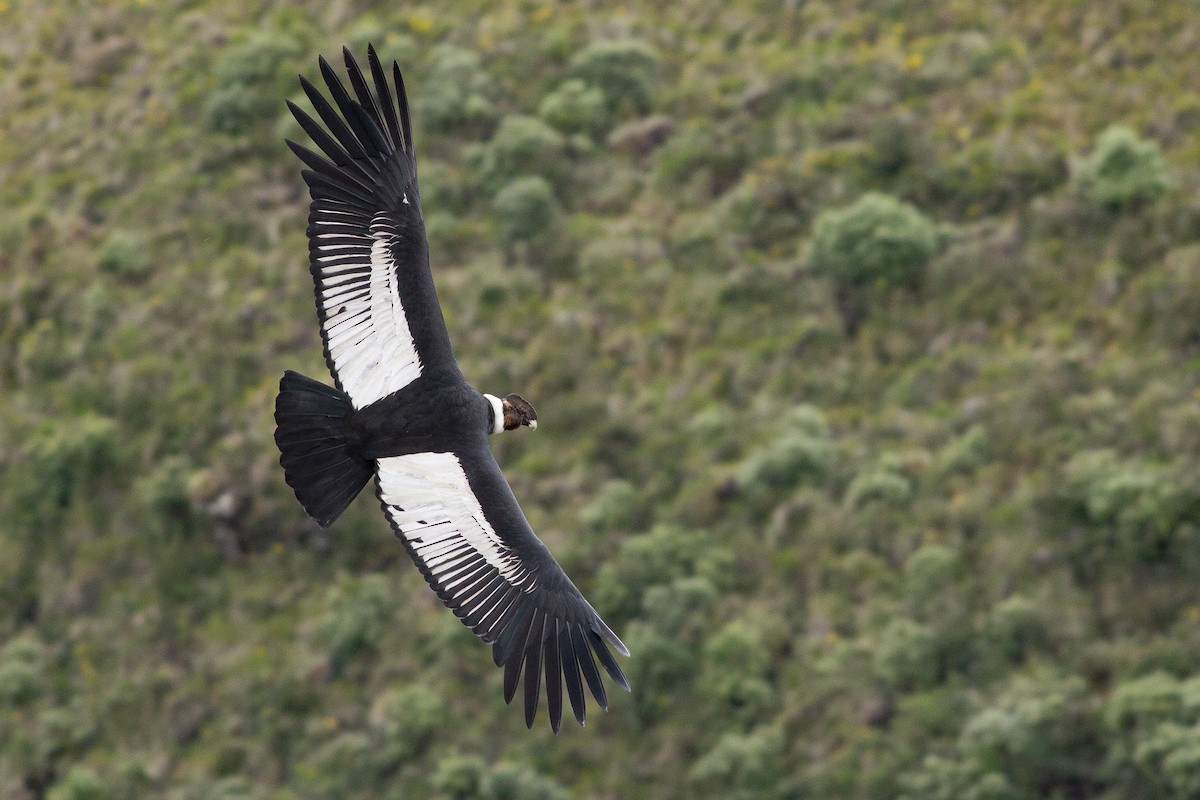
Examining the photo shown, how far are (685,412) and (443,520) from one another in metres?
13.3

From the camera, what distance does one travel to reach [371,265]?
35.3 ft

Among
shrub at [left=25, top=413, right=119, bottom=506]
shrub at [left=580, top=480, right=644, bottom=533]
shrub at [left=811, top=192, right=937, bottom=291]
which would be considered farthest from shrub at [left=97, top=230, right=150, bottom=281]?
shrub at [left=811, top=192, right=937, bottom=291]

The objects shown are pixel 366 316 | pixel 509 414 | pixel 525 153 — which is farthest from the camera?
pixel 525 153

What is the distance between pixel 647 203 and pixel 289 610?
360 inches

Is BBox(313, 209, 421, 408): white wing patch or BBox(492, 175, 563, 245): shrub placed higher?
BBox(492, 175, 563, 245): shrub

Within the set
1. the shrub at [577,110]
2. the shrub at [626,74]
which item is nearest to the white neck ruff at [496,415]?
the shrub at [577,110]

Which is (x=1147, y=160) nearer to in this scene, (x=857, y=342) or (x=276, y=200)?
(x=857, y=342)

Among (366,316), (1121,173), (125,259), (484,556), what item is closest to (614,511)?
(1121,173)

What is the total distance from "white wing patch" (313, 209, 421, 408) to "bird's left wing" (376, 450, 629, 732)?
562 millimetres

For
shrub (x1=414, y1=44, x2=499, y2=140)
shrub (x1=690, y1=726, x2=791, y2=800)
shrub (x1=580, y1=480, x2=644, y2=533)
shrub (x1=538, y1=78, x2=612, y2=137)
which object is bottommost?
shrub (x1=690, y1=726, x2=791, y2=800)

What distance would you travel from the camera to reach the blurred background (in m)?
19.9

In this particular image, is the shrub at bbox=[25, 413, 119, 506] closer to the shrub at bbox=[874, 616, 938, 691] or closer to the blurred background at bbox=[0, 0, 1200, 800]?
the blurred background at bbox=[0, 0, 1200, 800]

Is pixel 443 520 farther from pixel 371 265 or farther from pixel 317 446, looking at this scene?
pixel 371 265

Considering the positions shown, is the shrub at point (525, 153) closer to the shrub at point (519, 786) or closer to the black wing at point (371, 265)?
the shrub at point (519, 786)
